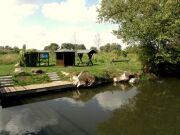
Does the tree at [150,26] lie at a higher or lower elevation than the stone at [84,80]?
higher

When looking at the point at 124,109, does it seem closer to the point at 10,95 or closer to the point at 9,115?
the point at 9,115

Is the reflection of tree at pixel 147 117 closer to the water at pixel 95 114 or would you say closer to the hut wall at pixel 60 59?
the water at pixel 95 114

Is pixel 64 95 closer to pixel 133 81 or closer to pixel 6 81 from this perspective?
pixel 6 81

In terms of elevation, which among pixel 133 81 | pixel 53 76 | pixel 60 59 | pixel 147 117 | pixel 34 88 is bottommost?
pixel 147 117

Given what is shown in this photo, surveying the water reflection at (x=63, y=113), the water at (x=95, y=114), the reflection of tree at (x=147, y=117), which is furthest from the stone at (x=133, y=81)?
the reflection of tree at (x=147, y=117)

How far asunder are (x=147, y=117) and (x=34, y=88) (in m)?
10.4

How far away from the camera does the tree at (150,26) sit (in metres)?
29.8

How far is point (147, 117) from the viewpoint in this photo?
1612 cm

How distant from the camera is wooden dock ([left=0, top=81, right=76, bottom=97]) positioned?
67.3 ft

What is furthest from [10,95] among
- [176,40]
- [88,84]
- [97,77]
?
[176,40]

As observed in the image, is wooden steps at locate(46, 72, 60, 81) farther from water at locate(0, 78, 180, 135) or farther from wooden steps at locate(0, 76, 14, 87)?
wooden steps at locate(0, 76, 14, 87)

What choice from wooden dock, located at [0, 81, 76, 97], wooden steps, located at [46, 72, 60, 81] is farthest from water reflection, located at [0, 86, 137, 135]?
wooden steps, located at [46, 72, 60, 81]

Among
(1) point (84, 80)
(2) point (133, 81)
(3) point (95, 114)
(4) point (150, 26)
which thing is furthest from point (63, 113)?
(4) point (150, 26)

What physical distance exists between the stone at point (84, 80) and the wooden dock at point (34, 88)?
23.7 inches
